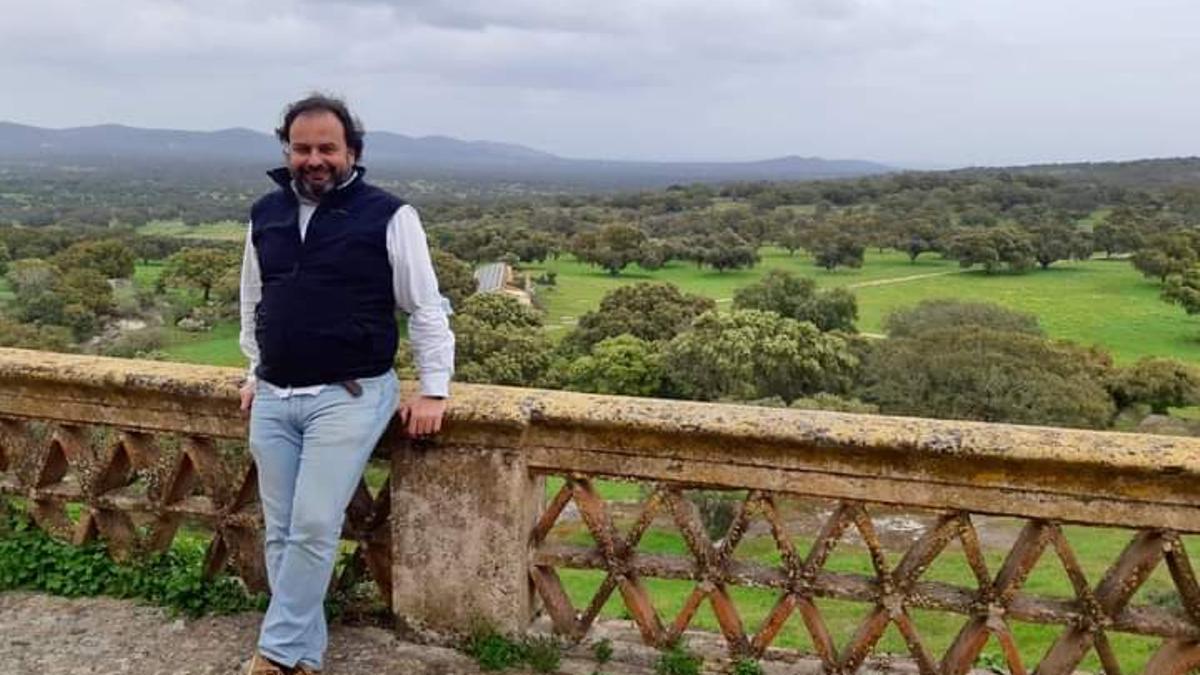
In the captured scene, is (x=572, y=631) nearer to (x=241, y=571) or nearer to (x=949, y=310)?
(x=241, y=571)

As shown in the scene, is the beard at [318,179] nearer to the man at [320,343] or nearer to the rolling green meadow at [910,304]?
the man at [320,343]

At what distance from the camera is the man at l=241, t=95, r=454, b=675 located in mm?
3637

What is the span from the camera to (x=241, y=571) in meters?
4.50

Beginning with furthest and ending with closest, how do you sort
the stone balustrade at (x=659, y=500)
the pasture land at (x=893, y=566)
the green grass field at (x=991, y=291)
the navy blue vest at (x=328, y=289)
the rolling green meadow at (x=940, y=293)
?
the green grass field at (x=991, y=291) < the rolling green meadow at (x=940, y=293) < the pasture land at (x=893, y=566) < the navy blue vest at (x=328, y=289) < the stone balustrade at (x=659, y=500)

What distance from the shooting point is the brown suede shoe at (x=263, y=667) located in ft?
12.1

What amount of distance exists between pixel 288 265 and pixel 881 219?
115539 millimetres

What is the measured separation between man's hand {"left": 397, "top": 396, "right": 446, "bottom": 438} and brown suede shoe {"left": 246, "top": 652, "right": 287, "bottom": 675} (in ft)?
3.04

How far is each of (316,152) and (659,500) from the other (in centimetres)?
171

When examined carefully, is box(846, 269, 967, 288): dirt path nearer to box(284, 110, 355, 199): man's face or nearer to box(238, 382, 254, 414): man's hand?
box(238, 382, 254, 414): man's hand

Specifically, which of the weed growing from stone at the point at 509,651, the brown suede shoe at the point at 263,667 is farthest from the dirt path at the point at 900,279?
the brown suede shoe at the point at 263,667

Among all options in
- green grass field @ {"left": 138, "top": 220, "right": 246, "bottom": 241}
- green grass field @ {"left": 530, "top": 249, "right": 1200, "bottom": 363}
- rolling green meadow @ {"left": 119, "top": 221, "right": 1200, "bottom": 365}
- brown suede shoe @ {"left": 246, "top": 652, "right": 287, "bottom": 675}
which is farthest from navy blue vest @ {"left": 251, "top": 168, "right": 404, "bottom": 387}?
green grass field @ {"left": 138, "top": 220, "right": 246, "bottom": 241}

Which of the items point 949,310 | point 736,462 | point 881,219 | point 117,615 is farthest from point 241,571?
point 881,219

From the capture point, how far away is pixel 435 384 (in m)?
3.79

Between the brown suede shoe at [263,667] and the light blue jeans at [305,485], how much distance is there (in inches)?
1.0
